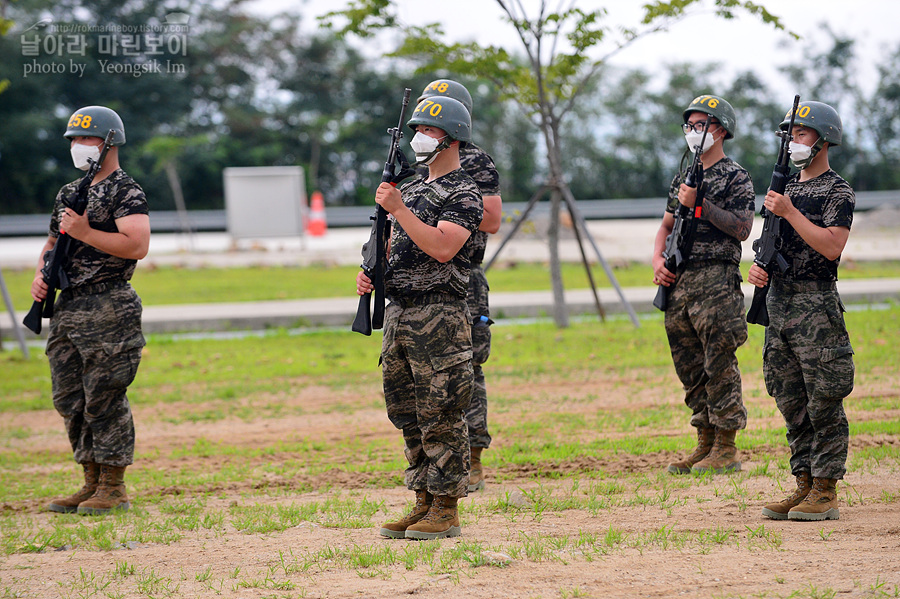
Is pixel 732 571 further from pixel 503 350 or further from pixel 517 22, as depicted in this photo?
pixel 517 22

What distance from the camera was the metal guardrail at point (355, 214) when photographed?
34.3 meters

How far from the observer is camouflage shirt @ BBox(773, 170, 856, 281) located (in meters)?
5.05

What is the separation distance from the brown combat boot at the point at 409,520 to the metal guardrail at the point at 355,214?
91.5ft

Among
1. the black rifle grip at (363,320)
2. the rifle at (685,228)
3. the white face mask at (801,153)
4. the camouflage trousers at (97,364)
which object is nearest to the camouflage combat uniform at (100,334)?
the camouflage trousers at (97,364)

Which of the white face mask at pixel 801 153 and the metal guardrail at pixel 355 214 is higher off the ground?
the white face mask at pixel 801 153

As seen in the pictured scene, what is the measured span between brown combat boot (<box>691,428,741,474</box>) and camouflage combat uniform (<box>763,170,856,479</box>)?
1.00m

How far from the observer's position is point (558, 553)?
461 centimetres

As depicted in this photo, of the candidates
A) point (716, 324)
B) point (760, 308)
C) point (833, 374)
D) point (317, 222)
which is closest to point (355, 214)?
point (317, 222)

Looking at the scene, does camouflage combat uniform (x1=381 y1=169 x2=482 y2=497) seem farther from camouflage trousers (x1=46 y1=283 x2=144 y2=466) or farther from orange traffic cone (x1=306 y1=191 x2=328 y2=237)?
orange traffic cone (x1=306 y1=191 x2=328 y2=237)

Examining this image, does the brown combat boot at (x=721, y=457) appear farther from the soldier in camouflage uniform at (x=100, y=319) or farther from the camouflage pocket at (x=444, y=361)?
the soldier in camouflage uniform at (x=100, y=319)

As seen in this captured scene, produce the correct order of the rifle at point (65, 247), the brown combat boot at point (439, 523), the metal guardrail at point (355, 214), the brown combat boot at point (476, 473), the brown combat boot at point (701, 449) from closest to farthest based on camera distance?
the brown combat boot at point (439, 523), the rifle at point (65, 247), the brown combat boot at point (476, 473), the brown combat boot at point (701, 449), the metal guardrail at point (355, 214)

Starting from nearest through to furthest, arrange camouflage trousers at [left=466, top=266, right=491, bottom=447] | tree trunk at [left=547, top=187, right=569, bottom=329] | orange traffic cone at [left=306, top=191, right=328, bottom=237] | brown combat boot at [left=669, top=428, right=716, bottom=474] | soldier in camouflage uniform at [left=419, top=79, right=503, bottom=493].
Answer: soldier in camouflage uniform at [left=419, top=79, right=503, bottom=493] → camouflage trousers at [left=466, top=266, right=491, bottom=447] → brown combat boot at [left=669, top=428, right=716, bottom=474] → tree trunk at [left=547, top=187, right=569, bottom=329] → orange traffic cone at [left=306, top=191, right=328, bottom=237]

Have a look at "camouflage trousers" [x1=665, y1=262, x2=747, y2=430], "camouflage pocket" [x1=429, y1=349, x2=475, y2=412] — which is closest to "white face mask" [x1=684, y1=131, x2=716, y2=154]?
"camouflage trousers" [x1=665, y1=262, x2=747, y2=430]

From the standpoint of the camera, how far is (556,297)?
1315 cm
